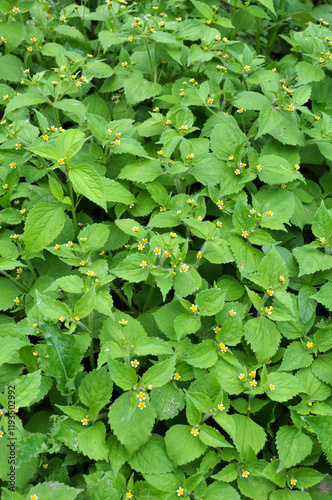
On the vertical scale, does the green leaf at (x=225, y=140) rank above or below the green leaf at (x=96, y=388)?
above

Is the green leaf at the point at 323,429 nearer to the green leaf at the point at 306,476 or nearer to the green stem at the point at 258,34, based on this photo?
the green leaf at the point at 306,476

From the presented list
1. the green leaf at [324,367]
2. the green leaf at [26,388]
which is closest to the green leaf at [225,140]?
the green leaf at [324,367]

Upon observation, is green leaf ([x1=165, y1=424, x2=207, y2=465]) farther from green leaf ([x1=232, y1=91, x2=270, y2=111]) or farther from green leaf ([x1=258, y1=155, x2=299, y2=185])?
green leaf ([x1=232, y1=91, x2=270, y2=111])

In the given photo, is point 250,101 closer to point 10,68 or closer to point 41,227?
point 41,227

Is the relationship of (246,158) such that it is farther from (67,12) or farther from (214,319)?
(67,12)

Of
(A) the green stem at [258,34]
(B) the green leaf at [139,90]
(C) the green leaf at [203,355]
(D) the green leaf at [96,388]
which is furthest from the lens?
(A) the green stem at [258,34]

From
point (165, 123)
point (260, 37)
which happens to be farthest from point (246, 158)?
point (260, 37)
